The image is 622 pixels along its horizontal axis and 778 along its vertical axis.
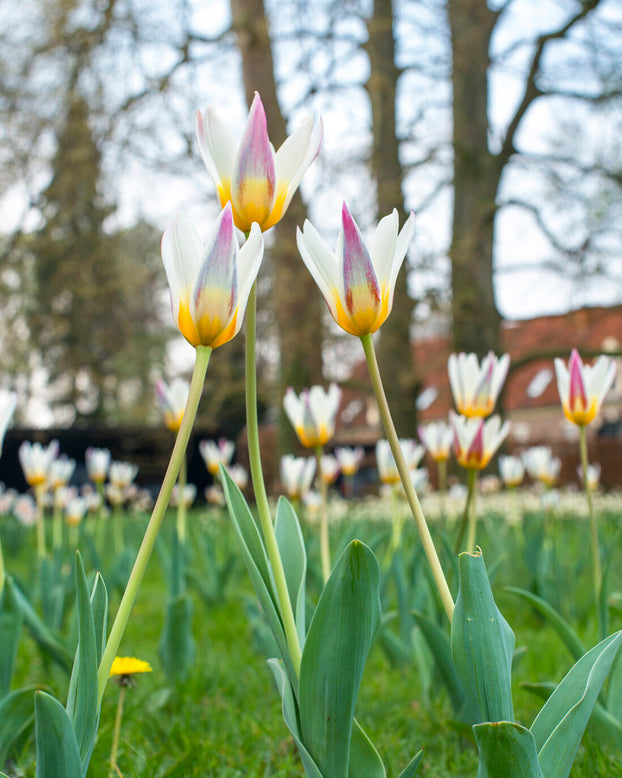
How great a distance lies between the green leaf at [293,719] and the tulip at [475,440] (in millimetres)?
645

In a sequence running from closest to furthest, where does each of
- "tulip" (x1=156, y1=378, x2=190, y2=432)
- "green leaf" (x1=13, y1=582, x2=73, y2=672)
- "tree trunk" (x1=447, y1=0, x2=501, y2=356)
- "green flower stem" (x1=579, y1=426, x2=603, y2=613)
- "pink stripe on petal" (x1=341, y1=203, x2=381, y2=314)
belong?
"pink stripe on petal" (x1=341, y1=203, x2=381, y2=314)
"green flower stem" (x1=579, y1=426, x2=603, y2=613)
"green leaf" (x1=13, y1=582, x2=73, y2=672)
"tulip" (x1=156, y1=378, x2=190, y2=432)
"tree trunk" (x1=447, y1=0, x2=501, y2=356)

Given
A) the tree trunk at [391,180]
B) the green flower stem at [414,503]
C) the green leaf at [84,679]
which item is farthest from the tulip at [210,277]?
the tree trunk at [391,180]

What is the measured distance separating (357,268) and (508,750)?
562 millimetres

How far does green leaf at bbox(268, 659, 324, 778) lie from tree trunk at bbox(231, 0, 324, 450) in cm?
719

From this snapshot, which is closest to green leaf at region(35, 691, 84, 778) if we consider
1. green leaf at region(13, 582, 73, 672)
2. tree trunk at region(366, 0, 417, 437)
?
green leaf at region(13, 582, 73, 672)

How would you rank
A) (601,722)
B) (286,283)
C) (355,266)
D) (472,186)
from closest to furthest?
(355,266) < (601,722) < (286,283) < (472,186)

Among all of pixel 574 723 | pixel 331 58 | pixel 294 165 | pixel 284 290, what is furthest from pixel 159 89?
pixel 574 723

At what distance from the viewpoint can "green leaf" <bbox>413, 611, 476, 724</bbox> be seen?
146cm

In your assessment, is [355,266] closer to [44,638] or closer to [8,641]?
[8,641]

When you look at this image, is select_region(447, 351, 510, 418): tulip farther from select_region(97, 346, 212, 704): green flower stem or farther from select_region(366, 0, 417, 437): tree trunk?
select_region(366, 0, 417, 437): tree trunk

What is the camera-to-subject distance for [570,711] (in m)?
0.85

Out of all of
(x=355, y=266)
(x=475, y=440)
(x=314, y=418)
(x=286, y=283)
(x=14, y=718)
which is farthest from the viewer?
(x=286, y=283)

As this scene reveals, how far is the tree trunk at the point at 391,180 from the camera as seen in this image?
26.5 feet

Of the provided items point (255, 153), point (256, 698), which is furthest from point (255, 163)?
point (256, 698)
